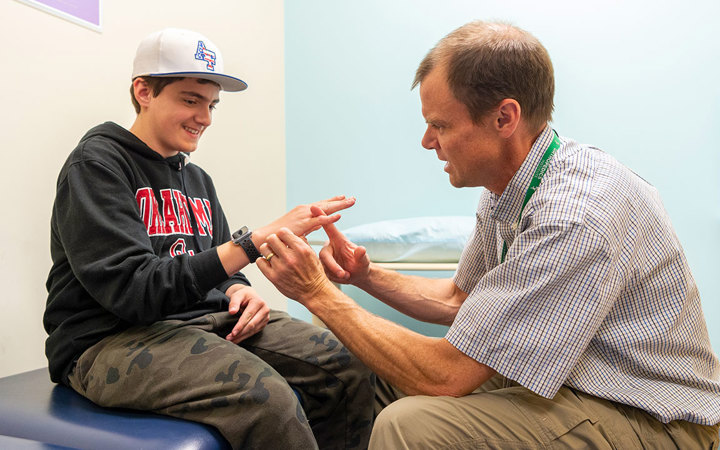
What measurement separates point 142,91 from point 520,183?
0.98 metres

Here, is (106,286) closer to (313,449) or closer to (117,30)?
(313,449)

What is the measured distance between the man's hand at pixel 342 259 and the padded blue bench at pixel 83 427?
52 cm

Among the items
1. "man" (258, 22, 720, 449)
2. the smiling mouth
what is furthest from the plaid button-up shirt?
the smiling mouth

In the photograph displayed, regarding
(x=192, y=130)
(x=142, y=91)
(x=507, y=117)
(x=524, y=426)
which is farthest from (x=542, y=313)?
(x=142, y=91)

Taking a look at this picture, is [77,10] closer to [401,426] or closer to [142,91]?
[142,91]

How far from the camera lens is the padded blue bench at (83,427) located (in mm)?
1063

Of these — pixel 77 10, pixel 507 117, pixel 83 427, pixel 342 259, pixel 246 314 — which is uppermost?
pixel 77 10

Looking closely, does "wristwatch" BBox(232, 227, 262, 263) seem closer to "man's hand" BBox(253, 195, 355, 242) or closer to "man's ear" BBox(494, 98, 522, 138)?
"man's hand" BBox(253, 195, 355, 242)

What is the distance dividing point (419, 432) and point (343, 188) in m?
2.05

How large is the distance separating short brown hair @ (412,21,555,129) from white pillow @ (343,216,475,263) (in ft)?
3.10

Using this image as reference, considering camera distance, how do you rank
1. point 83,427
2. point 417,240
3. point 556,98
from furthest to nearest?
point 556,98, point 417,240, point 83,427

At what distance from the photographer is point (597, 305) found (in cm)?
101

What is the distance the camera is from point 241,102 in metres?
2.62

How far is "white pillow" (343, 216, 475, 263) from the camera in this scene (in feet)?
7.04
